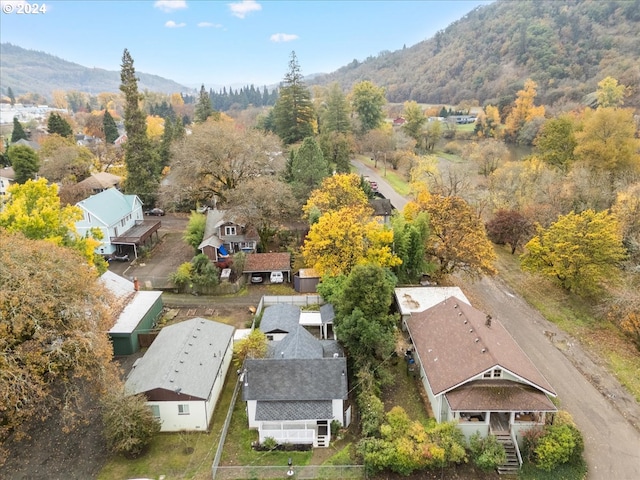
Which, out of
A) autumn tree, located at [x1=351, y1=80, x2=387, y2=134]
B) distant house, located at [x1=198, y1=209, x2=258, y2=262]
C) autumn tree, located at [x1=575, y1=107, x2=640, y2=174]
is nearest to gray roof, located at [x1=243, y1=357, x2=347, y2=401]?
distant house, located at [x1=198, y1=209, x2=258, y2=262]

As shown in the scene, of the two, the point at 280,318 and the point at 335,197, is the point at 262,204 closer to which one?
the point at 335,197

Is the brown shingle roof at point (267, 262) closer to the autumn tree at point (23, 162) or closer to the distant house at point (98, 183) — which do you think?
the distant house at point (98, 183)

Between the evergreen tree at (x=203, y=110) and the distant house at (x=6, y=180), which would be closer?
the distant house at (x=6, y=180)

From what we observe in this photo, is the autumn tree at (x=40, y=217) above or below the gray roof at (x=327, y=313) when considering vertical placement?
above

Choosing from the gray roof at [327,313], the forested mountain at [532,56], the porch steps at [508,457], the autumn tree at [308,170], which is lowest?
the porch steps at [508,457]

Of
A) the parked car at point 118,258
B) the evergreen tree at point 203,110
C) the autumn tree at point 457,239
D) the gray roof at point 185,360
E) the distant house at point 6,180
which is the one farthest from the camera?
the evergreen tree at point 203,110

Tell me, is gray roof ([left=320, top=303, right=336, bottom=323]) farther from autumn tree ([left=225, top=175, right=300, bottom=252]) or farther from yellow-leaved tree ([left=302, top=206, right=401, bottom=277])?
autumn tree ([left=225, top=175, right=300, bottom=252])

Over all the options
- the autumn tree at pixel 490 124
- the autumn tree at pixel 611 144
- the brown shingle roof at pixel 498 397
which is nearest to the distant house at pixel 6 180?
the brown shingle roof at pixel 498 397

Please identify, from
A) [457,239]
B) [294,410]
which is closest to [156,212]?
[457,239]
